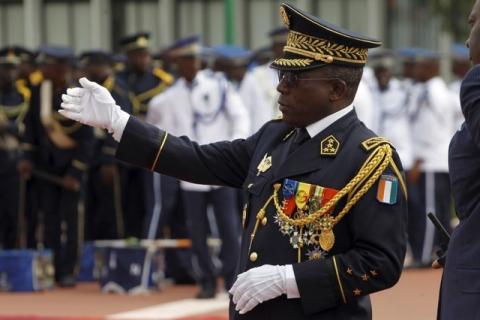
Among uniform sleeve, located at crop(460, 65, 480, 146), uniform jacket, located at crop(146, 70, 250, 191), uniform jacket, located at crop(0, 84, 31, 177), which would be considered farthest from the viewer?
uniform jacket, located at crop(0, 84, 31, 177)

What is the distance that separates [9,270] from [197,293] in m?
2.03

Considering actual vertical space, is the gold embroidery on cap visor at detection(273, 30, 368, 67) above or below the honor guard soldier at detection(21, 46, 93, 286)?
above

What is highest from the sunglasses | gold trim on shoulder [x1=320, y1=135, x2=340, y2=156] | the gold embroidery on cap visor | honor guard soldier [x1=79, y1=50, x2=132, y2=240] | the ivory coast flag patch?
the gold embroidery on cap visor

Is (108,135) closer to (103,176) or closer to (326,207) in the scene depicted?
(103,176)

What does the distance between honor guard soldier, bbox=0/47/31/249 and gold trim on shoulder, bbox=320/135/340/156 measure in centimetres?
846

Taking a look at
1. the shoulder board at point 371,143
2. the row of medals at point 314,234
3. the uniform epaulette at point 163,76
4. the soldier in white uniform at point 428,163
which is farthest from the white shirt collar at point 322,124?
the soldier in white uniform at point 428,163

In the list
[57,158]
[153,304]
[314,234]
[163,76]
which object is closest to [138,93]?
[163,76]

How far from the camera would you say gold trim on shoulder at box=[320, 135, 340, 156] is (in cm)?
472

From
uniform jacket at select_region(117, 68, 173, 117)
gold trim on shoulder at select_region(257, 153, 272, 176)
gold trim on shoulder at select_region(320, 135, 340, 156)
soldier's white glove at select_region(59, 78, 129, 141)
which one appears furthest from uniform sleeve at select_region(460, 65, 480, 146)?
uniform jacket at select_region(117, 68, 173, 117)

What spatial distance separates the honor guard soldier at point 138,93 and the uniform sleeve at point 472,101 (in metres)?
8.38

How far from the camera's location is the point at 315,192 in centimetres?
468

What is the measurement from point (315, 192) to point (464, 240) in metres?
0.60

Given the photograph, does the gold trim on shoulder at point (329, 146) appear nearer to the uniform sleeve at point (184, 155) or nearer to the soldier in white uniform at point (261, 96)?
the uniform sleeve at point (184, 155)

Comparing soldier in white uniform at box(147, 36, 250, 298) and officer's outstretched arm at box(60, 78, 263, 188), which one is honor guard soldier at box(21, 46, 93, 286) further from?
officer's outstretched arm at box(60, 78, 263, 188)
